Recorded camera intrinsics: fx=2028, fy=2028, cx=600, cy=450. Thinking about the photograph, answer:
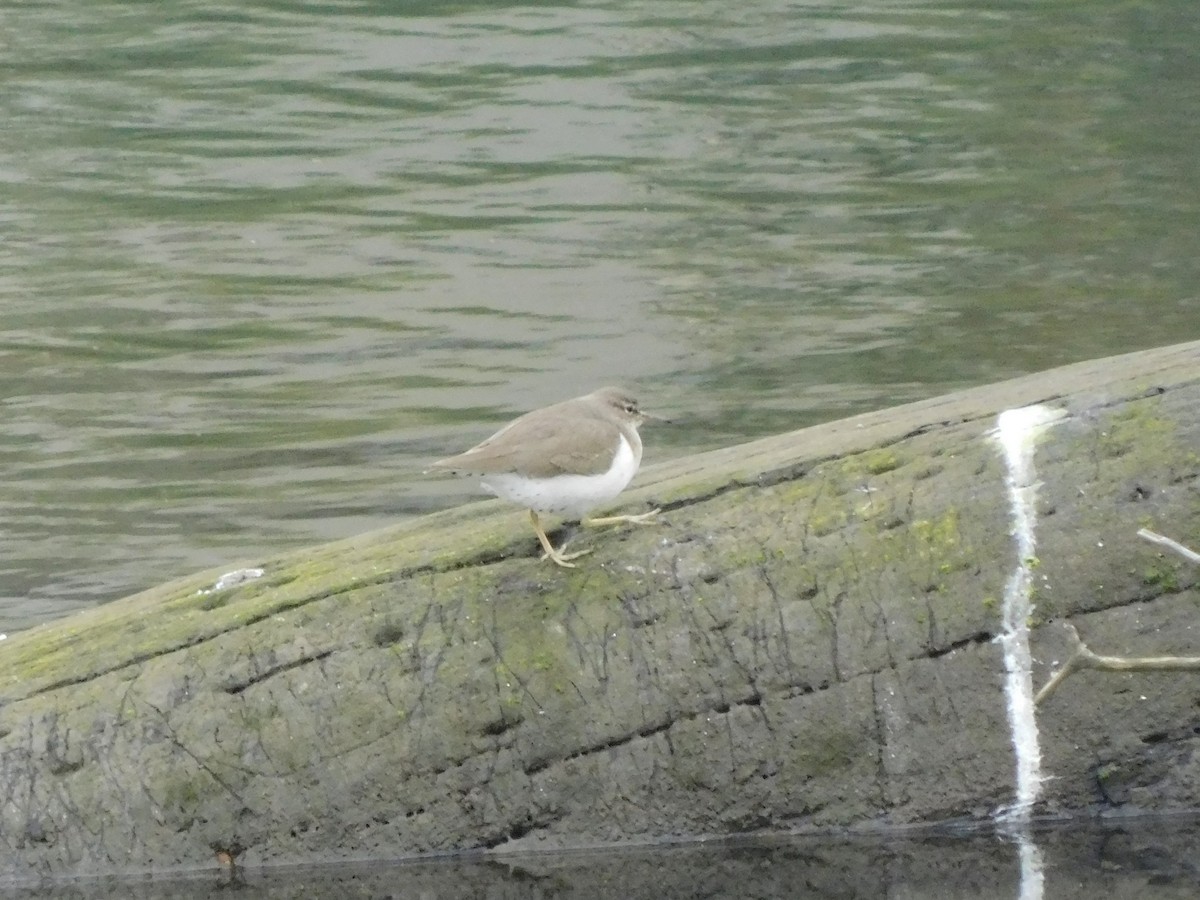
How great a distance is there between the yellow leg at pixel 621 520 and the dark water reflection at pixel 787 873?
3.14 feet

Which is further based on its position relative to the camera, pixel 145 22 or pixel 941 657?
pixel 145 22

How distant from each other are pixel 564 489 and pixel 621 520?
1.01ft

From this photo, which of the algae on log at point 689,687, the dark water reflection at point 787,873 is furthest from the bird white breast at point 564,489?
the dark water reflection at point 787,873

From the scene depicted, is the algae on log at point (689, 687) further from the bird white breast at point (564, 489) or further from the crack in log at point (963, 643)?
the bird white breast at point (564, 489)

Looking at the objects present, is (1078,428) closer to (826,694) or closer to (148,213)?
(826,694)

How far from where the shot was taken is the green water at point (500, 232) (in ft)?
35.9

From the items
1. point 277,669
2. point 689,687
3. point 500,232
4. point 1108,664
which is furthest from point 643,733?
point 500,232

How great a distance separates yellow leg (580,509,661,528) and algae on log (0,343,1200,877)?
50 mm

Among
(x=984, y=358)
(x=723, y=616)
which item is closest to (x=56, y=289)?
(x=984, y=358)

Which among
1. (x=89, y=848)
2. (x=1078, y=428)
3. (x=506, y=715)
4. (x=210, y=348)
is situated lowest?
(x=210, y=348)

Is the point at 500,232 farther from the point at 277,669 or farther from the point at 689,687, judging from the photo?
the point at 689,687

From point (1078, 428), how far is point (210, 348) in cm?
778

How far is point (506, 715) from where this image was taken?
5.78 meters

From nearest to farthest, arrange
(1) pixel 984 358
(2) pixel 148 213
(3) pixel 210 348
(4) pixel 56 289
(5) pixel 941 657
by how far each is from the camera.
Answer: (5) pixel 941 657, (1) pixel 984 358, (3) pixel 210 348, (4) pixel 56 289, (2) pixel 148 213
